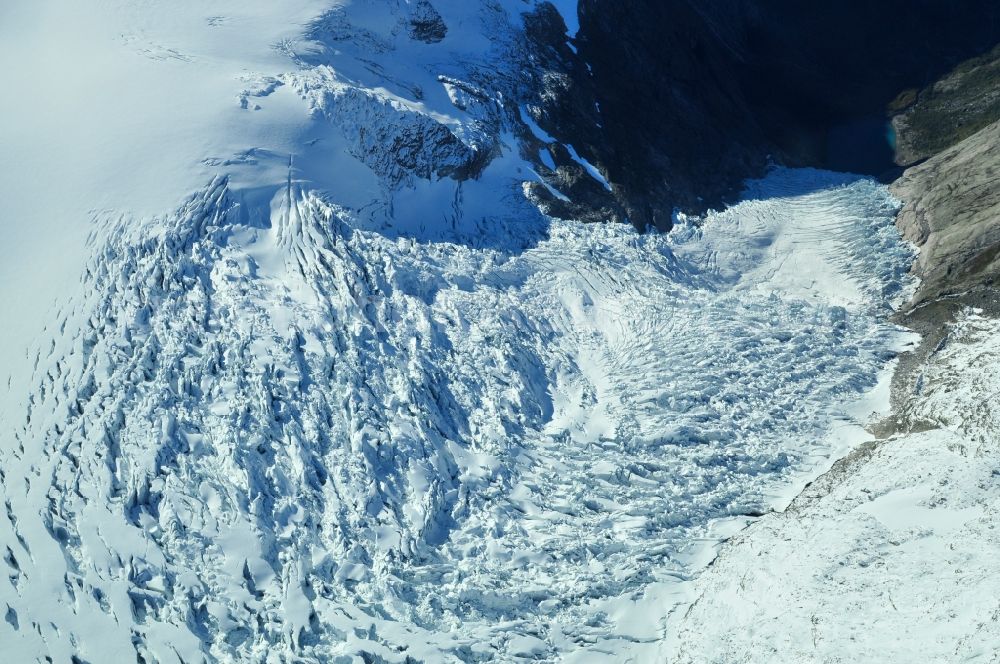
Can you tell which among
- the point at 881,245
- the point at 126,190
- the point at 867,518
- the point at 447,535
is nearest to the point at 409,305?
the point at 447,535

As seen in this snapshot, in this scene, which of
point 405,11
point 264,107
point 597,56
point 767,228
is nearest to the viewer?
point 264,107

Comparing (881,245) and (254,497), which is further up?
(881,245)

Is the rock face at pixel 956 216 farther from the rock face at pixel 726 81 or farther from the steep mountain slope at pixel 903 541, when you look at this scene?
the rock face at pixel 726 81

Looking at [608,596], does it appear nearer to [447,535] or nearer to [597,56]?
[447,535]

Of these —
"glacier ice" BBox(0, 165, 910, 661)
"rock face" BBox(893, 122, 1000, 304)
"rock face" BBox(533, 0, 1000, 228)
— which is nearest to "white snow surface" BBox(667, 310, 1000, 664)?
"glacier ice" BBox(0, 165, 910, 661)

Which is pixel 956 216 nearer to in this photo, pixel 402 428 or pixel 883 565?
pixel 883 565

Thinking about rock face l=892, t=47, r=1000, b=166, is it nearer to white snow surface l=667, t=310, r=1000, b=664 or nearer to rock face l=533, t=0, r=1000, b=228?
rock face l=533, t=0, r=1000, b=228

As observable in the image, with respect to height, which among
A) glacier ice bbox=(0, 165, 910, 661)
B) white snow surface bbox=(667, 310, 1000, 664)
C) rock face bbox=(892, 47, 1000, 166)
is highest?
rock face bbox=(892, 47, 1000, 166)

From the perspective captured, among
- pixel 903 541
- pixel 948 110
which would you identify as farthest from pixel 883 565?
pixel 948 110
